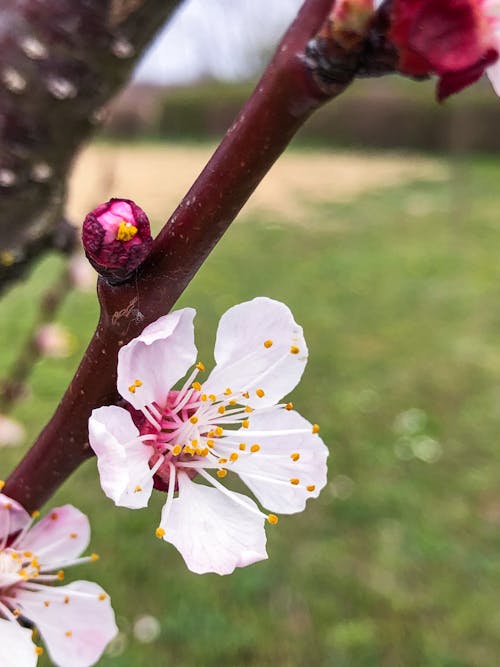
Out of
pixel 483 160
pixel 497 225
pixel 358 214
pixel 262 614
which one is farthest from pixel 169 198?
pixel 262 614

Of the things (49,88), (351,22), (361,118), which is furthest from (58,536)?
(361,118)

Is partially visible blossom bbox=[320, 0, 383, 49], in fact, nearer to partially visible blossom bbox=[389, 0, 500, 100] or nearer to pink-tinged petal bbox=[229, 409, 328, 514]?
partially visible blossom bbox=[389, 0, 500, 100]

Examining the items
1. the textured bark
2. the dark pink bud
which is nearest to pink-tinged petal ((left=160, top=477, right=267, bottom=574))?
the dark pink bud

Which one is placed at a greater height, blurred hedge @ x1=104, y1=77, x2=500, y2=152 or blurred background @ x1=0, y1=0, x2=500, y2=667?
blurred background @ x1=0, y1=0, x2=500, y2=667

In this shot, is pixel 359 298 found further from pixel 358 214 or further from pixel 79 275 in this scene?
pixel 79 275

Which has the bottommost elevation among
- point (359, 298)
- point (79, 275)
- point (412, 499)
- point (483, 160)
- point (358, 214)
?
point (483, 160)

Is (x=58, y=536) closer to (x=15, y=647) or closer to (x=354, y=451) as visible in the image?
(x=15, y=647)
